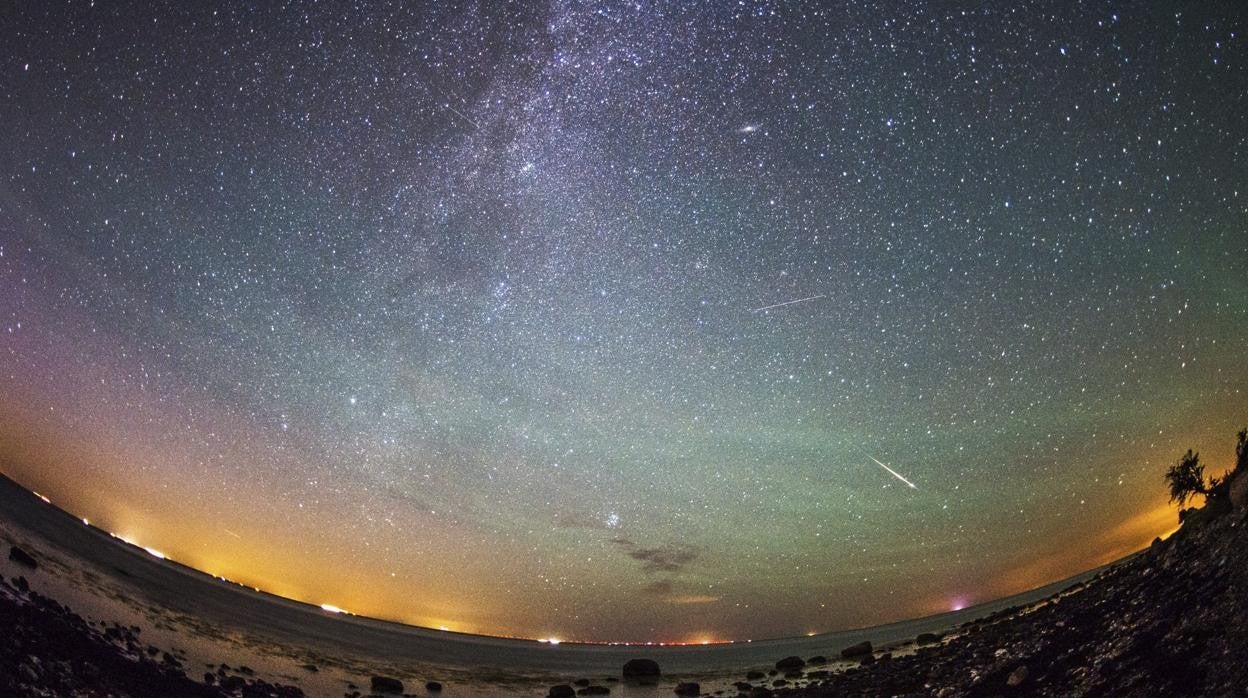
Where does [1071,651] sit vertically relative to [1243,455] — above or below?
below

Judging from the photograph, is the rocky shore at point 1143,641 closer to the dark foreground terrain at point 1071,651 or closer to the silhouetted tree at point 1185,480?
the dark foreground terrain at point 1071,651

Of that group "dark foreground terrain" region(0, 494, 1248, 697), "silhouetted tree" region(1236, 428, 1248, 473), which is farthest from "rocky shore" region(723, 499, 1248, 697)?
"silhouetted tree" region(1236, 428, 1248, 473)

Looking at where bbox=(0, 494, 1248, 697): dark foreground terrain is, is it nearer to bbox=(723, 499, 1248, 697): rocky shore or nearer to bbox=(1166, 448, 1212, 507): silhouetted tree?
bbox=(723, 499, 1248, 697): rocky shore

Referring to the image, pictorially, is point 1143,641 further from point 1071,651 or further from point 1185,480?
point 1185,480

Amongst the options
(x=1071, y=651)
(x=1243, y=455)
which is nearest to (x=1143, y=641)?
(x=1071, y=651)

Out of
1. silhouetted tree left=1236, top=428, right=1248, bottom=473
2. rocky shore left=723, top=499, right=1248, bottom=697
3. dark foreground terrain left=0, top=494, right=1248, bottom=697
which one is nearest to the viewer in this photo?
rocky shore left=723, top=499, right=1248, bottom=697

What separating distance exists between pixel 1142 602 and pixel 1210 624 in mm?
2969

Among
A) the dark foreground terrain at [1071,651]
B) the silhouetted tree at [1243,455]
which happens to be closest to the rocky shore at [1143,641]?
the dark foreground terrain at [1071,651]

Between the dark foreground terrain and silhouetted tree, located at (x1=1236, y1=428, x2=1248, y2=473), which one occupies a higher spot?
silhouetted tree, located at (x1=1236, y1=428, x2=1248, y2=473)

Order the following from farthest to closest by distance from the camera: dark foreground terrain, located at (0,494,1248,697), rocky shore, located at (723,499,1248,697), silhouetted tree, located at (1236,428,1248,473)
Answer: silhouetted tree, located at (1236,428,1248,473), dark foreground terrain, located at (0,494,1248,697), rocky shore, located at (723,499,1248,697)

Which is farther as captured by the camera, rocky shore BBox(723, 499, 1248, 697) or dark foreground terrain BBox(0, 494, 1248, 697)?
dark foreground terrain BBox(0, 494, 1248, 697)

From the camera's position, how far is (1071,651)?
8.63 metres

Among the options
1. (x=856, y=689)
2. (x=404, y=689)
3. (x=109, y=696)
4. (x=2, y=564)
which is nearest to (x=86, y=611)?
(x=2, y=564)

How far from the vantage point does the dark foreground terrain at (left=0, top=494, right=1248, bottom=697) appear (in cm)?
621
